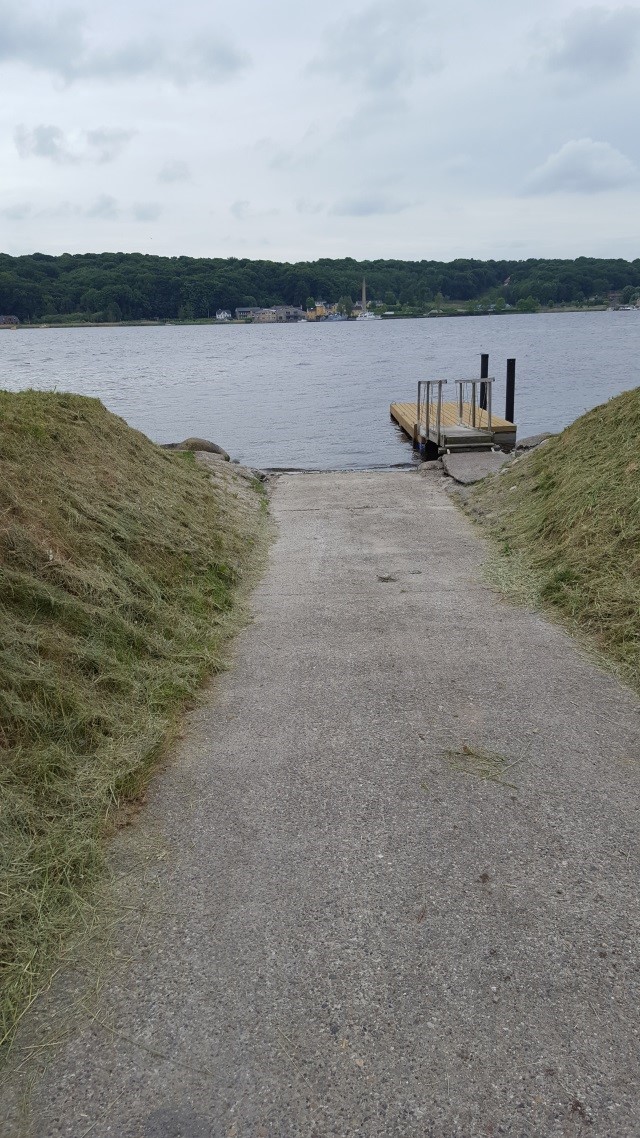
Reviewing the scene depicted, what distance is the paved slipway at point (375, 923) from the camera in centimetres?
268

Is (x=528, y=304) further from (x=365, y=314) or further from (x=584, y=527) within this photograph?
(x=584, y=527)

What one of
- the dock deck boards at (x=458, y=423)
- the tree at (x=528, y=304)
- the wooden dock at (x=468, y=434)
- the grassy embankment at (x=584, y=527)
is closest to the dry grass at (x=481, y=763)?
the grassy embankment at (x=584, y=527)

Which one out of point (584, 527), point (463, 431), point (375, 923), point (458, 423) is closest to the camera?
point (375, 923)

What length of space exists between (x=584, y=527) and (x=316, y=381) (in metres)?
46.1

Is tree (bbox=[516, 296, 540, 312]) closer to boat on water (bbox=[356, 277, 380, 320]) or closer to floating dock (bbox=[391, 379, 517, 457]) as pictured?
boat on water (bbox=[356, 277, 380, 320])

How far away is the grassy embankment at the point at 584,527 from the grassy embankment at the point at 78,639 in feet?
9.73

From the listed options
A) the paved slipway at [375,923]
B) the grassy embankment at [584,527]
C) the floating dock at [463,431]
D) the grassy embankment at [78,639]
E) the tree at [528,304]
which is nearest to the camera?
the paved slipway at [375,923]

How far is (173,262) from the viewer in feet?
488

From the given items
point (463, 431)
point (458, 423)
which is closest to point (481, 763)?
point (463, 431)

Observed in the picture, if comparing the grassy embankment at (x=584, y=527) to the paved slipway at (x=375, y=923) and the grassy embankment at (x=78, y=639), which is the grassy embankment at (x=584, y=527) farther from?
the grassy embankment at (x=78, y=639)

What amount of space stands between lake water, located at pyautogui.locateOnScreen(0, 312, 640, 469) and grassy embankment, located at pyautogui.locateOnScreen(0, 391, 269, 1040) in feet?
37.6

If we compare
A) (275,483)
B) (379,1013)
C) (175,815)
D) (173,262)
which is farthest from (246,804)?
(173,262)

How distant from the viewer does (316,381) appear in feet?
173

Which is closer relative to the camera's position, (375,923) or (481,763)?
(375,923)
